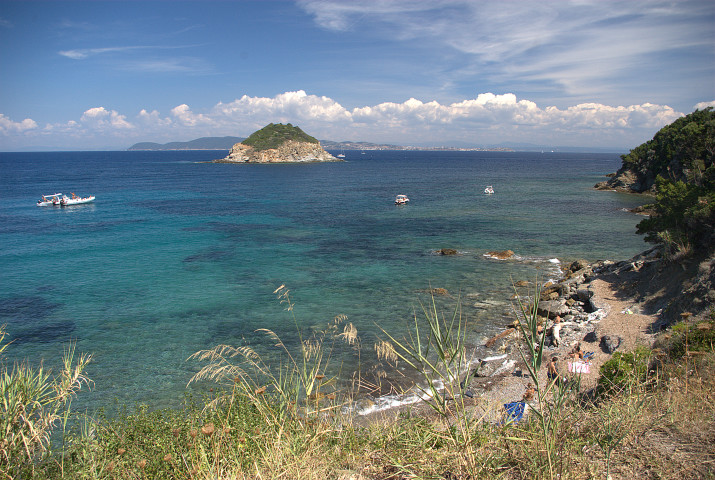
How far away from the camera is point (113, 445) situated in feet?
17.6

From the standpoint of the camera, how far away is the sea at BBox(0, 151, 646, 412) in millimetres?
16031

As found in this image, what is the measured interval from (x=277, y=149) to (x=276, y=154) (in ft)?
9.56

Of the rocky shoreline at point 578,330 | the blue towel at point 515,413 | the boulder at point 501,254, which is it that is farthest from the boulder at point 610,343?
the boulder at point 501,254

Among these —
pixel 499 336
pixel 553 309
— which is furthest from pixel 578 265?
pixel 499 336

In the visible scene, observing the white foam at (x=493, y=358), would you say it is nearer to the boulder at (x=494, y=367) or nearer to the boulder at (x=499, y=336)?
the boulder at (x=494, y=367)

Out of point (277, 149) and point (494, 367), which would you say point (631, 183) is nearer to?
point (494, 367)

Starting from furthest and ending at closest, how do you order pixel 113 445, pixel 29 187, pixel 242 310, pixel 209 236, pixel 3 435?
1. pixel 29 187
2. pixel 209 236
3. pixel 242 310
4. pixel 113 445
5. pixel 3 435

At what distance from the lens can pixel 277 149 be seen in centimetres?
15738

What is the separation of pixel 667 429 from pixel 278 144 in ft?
542

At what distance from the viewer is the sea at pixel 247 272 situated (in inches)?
631

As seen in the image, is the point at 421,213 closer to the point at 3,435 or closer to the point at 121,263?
the point at 121,263

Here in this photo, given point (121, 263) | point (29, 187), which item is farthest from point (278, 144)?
point (121, 263)

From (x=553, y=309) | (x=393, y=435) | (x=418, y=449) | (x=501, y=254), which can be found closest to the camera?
(x=418, y=449)

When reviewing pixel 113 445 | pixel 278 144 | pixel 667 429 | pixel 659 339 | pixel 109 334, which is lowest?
pixel 109 334
